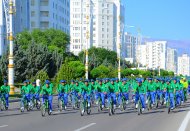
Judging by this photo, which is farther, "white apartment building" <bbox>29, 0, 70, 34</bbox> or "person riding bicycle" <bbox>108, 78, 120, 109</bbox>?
"white apartment building" <bbox>29, 0, 70, 34</bbox>

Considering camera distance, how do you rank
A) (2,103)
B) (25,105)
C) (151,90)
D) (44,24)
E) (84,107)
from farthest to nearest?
(44,24) → (2,103) → (151,90) → (25,105) → (84,107)

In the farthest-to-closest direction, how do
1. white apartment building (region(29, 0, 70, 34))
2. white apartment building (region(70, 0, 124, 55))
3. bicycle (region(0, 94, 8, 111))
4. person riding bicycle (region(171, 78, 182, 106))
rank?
white apartment building (region(70, 0, 124, 55)) < white apartment building (region(29, 0, 70, 34)) < bicycle (region(0, 94, 8, 111)) < person riding bicycle (region(171, 78, 182, 106))

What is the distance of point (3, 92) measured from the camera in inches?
921

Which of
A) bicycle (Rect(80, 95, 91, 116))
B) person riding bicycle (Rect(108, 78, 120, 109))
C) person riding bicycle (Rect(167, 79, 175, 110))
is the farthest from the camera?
person riding bicycle (Rect(167, 79, 175, 110))

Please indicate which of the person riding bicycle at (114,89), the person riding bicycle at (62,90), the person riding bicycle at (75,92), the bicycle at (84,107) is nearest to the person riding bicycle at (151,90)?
the person riding bicycle at (114,89)

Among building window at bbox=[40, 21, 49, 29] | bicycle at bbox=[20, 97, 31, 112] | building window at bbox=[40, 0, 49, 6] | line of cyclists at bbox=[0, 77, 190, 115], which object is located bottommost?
bicycle at bbox=[20, 97, 31, 112]

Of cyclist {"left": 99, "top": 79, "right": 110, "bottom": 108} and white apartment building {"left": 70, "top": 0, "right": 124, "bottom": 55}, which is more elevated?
white apartment building {"left": 70, "top": 0, "right": 124, "bottom": 55}

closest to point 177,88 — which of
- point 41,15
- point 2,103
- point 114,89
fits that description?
point 114,89

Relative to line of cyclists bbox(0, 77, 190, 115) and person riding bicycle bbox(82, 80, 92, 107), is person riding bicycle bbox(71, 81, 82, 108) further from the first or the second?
person riding bicycle bbox(82, 80, 92, 107)

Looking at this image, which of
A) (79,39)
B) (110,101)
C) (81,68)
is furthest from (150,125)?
(79,39)

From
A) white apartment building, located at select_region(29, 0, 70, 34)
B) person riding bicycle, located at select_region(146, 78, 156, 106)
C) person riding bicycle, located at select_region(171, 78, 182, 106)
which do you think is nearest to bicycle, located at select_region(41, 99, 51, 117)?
person riding bicycle, located at select_region(146, 78, 156, 106)

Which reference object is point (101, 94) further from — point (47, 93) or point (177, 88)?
point (177, 88)

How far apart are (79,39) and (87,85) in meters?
127

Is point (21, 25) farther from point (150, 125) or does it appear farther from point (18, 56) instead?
point (150, 125)
